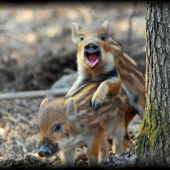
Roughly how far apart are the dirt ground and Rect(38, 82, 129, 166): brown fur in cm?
38

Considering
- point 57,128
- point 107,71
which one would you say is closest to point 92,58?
point 107,71

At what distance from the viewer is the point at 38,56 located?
9727 mm

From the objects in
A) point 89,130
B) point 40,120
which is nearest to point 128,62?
point 89,130

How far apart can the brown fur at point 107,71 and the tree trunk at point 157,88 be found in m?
0.89

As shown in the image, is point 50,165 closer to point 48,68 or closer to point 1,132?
point 1,132

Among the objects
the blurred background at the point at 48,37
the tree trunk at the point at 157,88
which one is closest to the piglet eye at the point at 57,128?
the tree trunk at the point at 157,88

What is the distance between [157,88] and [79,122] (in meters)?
1.22

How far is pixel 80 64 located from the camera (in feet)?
19.5

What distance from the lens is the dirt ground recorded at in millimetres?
5992

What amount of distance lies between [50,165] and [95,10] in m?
8.48

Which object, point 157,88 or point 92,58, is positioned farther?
point 92,58

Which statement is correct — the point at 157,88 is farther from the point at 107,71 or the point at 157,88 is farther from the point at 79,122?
the point at 107,71

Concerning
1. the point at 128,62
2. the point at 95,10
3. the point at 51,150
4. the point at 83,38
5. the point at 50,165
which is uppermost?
the point at 95,10

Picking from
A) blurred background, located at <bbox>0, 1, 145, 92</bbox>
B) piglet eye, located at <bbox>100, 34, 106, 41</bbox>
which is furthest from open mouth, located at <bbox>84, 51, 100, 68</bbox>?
blurred background, located at <bbox>0, 1, 145, 92</bbox>
